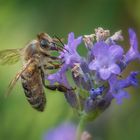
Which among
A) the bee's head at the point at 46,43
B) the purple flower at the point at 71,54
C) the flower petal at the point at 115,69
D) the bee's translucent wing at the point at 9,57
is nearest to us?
the flower petal at the point at 115,69

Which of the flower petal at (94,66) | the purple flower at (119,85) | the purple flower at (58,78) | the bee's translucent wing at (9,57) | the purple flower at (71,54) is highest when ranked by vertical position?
the bee's translucent wing at (9,57)

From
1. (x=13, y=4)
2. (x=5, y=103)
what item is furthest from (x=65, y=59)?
(x=13, y=4)

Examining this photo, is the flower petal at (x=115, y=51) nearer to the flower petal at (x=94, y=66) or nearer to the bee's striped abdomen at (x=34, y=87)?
the flower petal at (x=94, y=66)

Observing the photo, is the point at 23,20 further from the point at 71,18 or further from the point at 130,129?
the point at 130,129

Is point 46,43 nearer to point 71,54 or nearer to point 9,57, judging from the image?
point 71,54

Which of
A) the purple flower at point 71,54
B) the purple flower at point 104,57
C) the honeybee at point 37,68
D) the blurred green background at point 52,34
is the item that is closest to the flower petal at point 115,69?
the purple flower at point 104,57

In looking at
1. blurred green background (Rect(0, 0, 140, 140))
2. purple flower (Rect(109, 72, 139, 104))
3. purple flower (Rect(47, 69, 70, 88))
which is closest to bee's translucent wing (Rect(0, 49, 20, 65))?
purple flower (Rect(47, 69, 70, 88))

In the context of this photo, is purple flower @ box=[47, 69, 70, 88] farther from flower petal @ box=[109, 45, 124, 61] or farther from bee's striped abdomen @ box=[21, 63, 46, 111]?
flower petal @ box=[109, 45, 124, 61]
